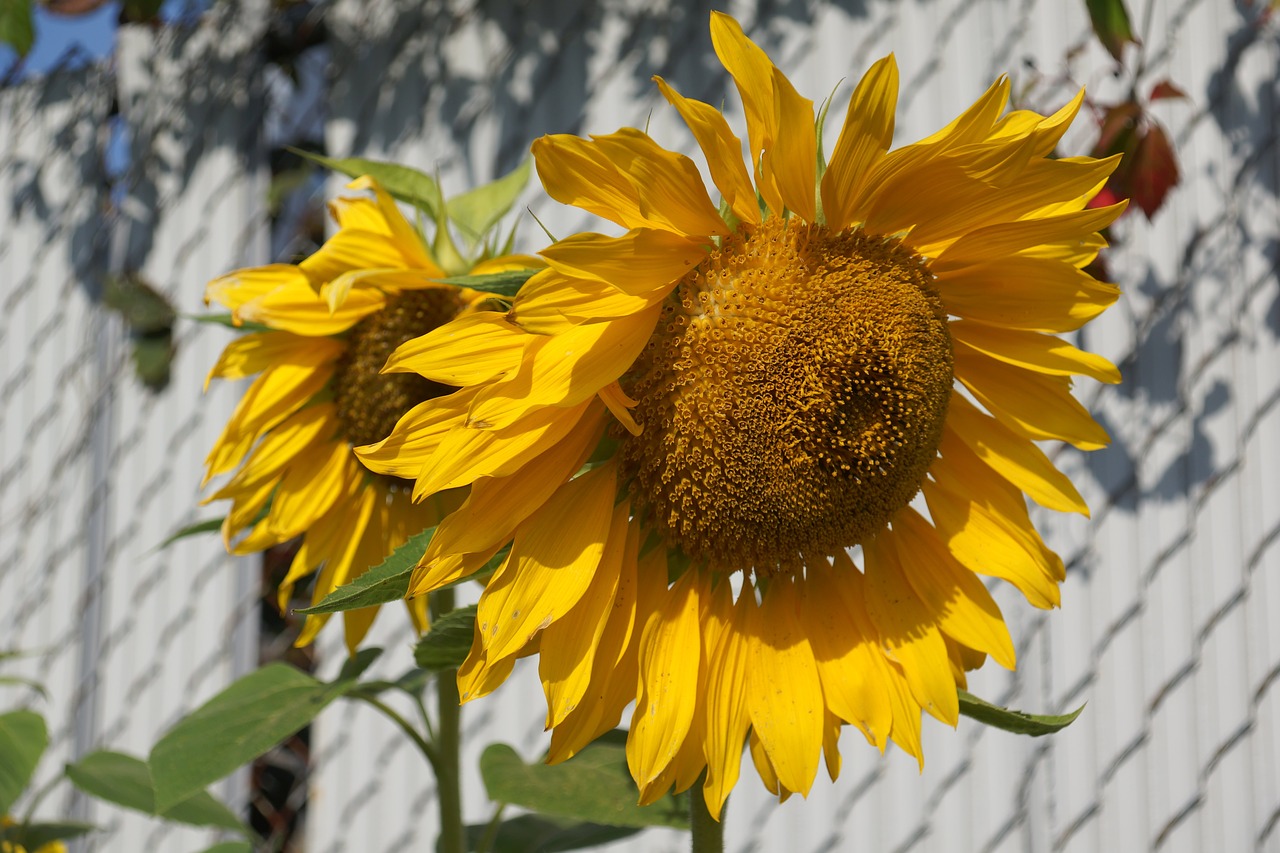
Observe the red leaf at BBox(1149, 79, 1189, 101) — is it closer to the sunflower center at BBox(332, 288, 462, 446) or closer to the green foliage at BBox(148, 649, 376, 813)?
the sunflower center at BBox(332, 288, 462, 446)

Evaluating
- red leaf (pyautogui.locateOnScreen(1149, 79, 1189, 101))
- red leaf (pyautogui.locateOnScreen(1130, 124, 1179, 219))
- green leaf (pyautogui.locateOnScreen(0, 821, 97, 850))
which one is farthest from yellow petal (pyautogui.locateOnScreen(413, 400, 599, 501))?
red leaf (pyautogui.locateOnScreen(1149, 79, 1189, 101))

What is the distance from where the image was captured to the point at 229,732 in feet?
1.85

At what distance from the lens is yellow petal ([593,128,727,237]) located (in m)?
0.40

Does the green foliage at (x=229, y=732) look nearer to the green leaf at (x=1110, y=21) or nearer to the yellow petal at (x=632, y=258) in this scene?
the yellow petal at (x=632, y=258)

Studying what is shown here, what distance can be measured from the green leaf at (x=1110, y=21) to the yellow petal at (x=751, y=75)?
3.61 feet

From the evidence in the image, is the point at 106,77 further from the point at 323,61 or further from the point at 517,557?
the point at 517,557

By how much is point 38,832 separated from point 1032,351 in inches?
35.8

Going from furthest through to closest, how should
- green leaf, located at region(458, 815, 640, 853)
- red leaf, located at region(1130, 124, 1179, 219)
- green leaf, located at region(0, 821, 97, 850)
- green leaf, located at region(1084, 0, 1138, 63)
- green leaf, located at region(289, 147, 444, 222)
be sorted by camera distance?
red leaf, located at region(1130, 124, 1179, 219)
green leaf, located at region(1084, 0, 1138, 63)
green leaf, located at region(0, 821, 97, 850)
green leaf, located at region(458, 815, 640, 853)
green leaf, located at region(289, 147, 444, 222)

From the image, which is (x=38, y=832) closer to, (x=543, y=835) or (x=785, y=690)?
(x=543, y=835)

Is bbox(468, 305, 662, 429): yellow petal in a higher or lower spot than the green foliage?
higher

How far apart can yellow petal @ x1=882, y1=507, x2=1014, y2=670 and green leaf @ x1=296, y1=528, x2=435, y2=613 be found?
0.23 metres

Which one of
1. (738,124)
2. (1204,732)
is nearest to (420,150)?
(738,124)

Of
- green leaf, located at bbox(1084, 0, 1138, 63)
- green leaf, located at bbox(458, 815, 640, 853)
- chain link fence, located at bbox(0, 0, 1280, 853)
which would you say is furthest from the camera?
chain link fence, located at bbox(0, 0, 1280, 853)

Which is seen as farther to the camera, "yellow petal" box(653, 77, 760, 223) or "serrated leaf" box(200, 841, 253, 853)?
"serrated leaf" box(200, 841, 253, 853)
